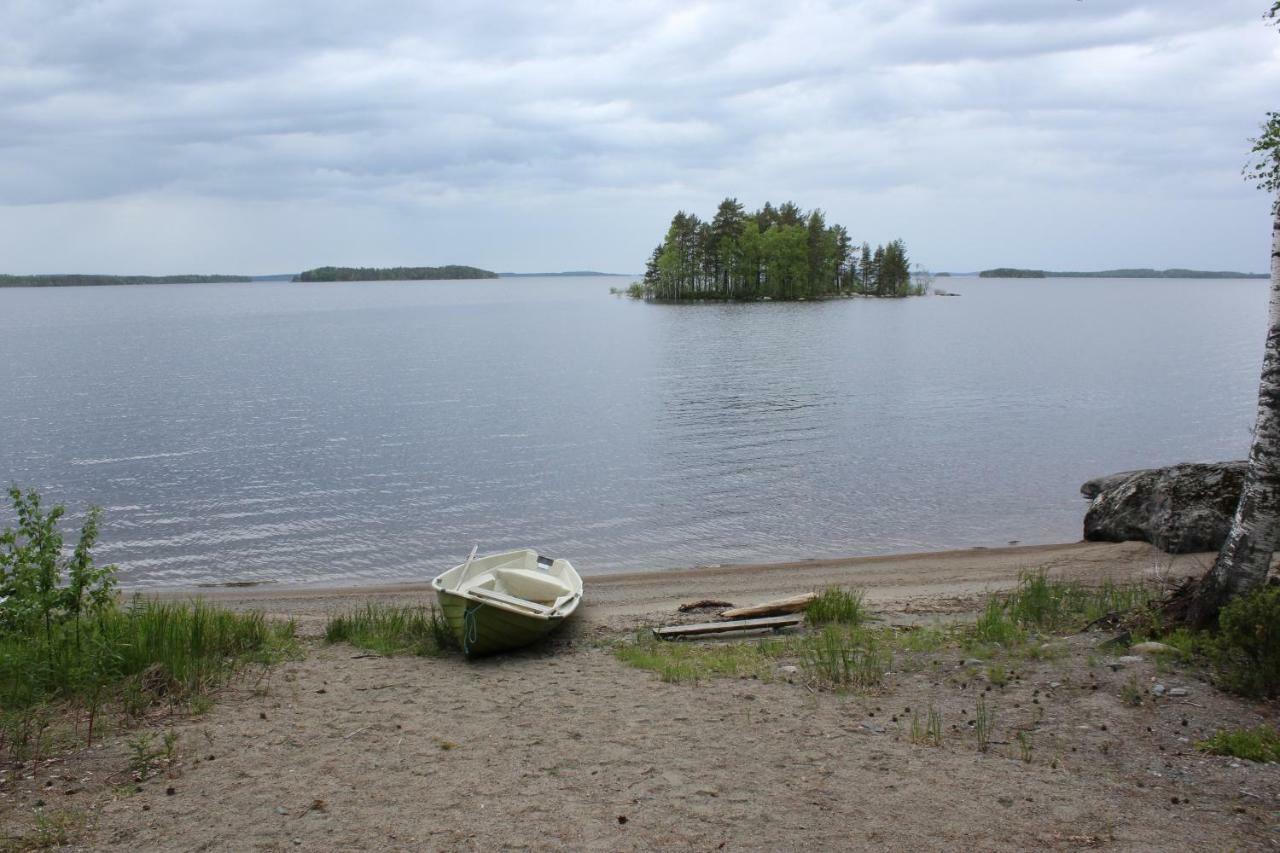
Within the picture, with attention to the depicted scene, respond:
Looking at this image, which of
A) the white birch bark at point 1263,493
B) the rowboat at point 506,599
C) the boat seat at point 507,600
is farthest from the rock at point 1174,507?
the boat seat at point 507,600

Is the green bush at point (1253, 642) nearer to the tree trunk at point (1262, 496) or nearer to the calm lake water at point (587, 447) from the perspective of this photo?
the tree trunk at point (1262, 496)

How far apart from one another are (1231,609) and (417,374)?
156ft

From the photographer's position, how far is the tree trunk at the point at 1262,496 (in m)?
7.52

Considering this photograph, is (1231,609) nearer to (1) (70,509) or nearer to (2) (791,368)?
(1) (70,509)

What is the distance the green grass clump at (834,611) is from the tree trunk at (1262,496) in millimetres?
4545

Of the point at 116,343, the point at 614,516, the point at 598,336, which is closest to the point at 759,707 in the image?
the point at 614,516

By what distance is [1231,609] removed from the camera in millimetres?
7191

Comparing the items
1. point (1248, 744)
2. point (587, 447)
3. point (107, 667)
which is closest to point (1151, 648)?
point (1248, 744)

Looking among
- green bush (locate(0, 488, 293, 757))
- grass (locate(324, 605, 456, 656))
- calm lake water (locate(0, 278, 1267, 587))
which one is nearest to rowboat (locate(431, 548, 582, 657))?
grass (locate(324, 605, 456, 656))

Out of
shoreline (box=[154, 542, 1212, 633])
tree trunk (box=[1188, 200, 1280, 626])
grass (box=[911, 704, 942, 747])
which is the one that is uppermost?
tree trunk (box=[1188, 200, 1280, 626])

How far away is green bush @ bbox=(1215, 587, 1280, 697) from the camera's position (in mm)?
6978

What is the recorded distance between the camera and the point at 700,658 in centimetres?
1005

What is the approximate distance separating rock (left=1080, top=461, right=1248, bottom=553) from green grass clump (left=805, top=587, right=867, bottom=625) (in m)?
7.65

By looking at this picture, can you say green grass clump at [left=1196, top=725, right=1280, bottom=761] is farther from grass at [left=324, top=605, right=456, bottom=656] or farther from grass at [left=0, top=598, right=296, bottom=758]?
grass at [left=0, top=598, right=296, bottom=758]
